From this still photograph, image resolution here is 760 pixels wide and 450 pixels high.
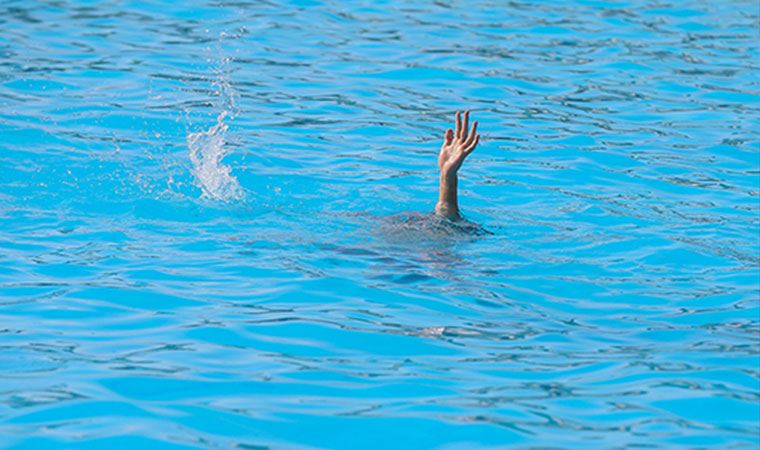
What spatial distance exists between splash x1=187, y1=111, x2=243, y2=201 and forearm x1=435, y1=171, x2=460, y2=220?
165 centimetres

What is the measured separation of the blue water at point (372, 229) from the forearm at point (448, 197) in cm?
19

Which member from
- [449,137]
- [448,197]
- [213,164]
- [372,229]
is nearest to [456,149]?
[449,137]

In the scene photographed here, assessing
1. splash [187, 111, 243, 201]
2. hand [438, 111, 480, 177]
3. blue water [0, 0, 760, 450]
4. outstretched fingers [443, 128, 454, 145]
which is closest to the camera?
blue water [0, 0, 760, 450]

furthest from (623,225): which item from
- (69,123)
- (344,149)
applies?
(69,123)

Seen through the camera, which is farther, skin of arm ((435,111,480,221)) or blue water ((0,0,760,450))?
skin of arm ((435,111,480,221))

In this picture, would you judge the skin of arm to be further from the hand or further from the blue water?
the blue water

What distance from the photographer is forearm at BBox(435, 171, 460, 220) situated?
8.12 meters

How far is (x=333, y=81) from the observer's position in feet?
39.9

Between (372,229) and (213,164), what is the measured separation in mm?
2009

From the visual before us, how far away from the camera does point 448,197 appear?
816 cm

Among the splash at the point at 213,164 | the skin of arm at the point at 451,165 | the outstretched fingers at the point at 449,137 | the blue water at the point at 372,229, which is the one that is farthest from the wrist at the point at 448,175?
the splash at the point at 213,164

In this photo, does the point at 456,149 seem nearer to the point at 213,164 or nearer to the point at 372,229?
the point at 372,229

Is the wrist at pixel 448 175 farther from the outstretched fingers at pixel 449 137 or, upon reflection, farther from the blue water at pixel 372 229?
the blue water at pixel 372 229

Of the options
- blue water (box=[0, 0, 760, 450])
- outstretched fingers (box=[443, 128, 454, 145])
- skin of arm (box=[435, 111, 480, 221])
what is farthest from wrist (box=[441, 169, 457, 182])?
blue water (box=[0, 0, 760, 450])
